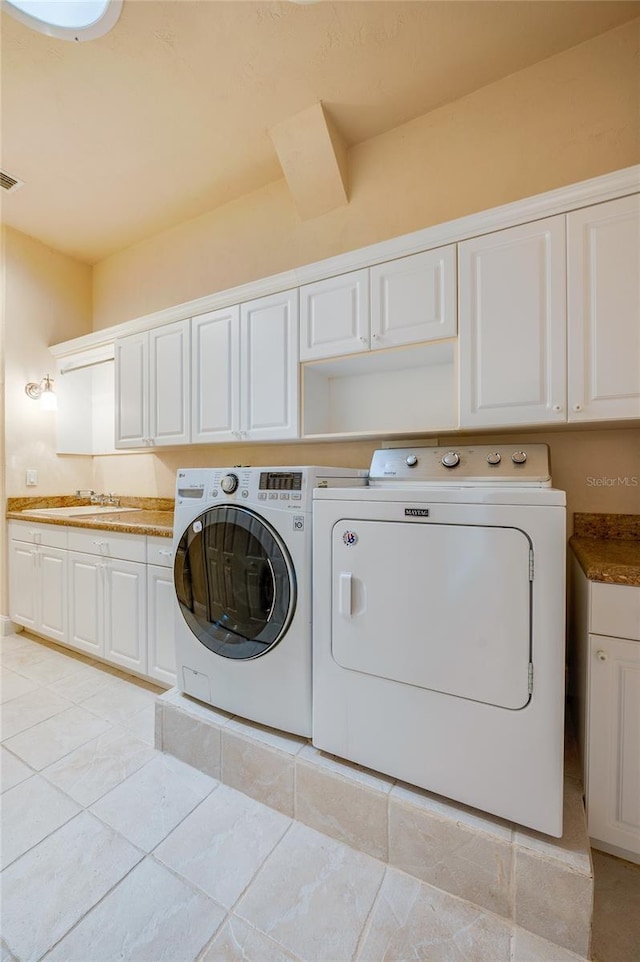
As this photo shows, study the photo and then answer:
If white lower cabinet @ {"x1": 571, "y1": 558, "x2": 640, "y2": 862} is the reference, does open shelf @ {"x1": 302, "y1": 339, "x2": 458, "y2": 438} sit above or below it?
above

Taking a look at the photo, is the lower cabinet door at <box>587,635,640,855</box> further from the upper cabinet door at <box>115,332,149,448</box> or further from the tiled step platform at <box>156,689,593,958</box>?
the upper cabinet door at <box>115,332,149,448</box>

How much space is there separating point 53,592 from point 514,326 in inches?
115

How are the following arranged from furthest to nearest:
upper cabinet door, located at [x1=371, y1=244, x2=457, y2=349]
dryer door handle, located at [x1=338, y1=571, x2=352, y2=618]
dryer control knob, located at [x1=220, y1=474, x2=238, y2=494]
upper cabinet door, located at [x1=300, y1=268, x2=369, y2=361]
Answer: upper cabinet door, located at [x1=300, y1=268, x2=369, y2=361] < upper cabinet door, located at [x1=371, y1=244, x2=457, y2=349] < dryer control knob, located at [x1=220, y1=474, x2=238, y2=494] < dryer door handle, located at [x1=338, y1=571, x2=352, y2=618]

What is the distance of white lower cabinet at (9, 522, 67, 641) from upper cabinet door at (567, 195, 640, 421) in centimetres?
279

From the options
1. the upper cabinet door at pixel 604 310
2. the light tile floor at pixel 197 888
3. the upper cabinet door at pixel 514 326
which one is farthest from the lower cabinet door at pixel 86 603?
the upper cabinet door at pixel 604 310

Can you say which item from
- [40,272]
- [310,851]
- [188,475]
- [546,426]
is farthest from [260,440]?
[40,272]

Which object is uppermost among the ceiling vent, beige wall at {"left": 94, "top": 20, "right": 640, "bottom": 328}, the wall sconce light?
the ceiling vent

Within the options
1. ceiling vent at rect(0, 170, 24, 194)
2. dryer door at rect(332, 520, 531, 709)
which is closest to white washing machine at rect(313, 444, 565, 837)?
dryer door at rect(332, 520, 531, 709)

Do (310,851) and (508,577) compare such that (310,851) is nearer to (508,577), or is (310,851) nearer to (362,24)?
(508,577)

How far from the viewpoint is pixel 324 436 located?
194 cm

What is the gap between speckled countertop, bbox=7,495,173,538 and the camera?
2055mm

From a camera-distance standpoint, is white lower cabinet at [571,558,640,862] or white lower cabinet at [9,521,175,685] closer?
white lower cabinet at [571,558,640,862]

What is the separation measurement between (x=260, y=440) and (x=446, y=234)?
126cm

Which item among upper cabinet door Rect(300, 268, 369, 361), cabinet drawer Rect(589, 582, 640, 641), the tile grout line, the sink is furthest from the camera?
the sink
